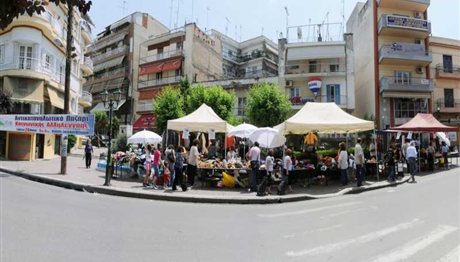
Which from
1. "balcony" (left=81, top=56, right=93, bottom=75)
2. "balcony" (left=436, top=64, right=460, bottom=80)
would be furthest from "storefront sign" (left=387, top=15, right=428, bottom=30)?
"balcony" (left=81, top=56, right=93, bottom=75)

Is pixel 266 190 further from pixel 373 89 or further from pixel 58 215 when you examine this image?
pixel 373 89

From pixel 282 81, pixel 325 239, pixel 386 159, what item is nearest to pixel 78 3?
pixel 325 239

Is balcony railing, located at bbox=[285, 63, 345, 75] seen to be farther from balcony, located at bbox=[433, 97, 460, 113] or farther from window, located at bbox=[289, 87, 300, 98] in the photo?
balcony, located at bbox=[433, 97, 460, 113]

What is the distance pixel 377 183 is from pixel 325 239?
1062cm

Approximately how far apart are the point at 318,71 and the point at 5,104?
1173 inches

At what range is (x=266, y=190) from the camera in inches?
569

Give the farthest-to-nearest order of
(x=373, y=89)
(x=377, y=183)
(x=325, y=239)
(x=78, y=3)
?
(x=373, y=89) < (x=377, y=183) < (x=325, y=239) < (x=78, y=3)

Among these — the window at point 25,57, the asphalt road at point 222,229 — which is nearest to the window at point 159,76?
the window at point 25,57

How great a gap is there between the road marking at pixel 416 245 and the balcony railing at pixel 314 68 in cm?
3422

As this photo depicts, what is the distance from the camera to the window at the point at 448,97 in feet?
134

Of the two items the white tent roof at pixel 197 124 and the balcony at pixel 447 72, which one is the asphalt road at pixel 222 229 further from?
→ the balcony at pixel 447 72

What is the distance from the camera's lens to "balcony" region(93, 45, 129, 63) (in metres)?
60.0

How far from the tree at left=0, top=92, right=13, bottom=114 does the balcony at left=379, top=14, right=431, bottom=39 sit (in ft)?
111

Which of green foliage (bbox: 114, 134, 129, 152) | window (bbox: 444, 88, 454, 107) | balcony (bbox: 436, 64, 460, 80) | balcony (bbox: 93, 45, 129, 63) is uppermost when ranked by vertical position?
balcony (bbox: 93, 45, 129, 63)
